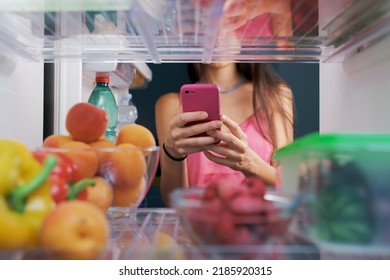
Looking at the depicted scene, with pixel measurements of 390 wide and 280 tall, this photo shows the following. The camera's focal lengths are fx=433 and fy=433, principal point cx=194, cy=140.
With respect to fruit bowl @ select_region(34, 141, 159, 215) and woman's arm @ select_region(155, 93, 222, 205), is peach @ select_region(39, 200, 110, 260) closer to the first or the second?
fruit bowl @ select_region(34, 141, 159, 215)

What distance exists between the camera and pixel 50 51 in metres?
0.94

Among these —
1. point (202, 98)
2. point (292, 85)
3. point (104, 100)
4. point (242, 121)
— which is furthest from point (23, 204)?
point (292, 85)

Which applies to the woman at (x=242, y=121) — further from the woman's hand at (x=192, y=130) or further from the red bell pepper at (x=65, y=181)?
the red bell pepper at (x=65, y=181)

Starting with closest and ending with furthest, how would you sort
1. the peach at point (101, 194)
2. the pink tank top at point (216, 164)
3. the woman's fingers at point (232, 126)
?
the peach at point (101, 194)
the woman's fingers at point (232, 126)
the pink tank top at point (216, 164)

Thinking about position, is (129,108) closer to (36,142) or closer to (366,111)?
(36,142)

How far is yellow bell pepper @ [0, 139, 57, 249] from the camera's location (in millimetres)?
417

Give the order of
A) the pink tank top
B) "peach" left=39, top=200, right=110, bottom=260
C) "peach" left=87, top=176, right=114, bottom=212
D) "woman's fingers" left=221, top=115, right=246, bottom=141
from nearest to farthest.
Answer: "peach" left=39, top=200, right=110, bottom=260, "peach" left=87, top=176, right=114, bottom=212, "woman's fingers" left=221, top=115, right=246, bottom=141, the pink tank top

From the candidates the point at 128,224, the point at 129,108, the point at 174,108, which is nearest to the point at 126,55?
the point at 128,224

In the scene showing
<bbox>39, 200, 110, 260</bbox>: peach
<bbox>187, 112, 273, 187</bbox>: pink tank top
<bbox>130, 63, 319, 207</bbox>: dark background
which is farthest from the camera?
<bbox>130, 63, 319, 207</bbox>: dark background

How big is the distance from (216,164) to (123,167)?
1123 mm

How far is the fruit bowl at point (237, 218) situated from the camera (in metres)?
0.43

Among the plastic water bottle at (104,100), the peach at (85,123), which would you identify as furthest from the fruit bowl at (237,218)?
the plastic water bottle at (104,100)

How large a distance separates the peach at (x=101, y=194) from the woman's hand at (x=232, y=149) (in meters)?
0.34

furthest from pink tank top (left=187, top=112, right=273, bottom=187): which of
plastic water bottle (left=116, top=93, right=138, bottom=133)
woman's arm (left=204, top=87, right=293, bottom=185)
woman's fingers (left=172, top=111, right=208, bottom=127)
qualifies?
woman's fingers (left=172, top=111, right=208, bottom=127)
